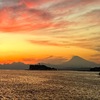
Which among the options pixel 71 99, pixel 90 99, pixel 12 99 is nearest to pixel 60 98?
pixel 71 99

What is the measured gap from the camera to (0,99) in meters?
70.6

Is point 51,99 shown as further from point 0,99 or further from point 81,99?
point 0,99

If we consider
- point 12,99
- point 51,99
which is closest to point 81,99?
point 51,99

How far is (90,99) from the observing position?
7362 centimetres

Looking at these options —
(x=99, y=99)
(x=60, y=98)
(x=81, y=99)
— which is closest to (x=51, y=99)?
(x=60, y=98)

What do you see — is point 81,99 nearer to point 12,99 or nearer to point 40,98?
point 40,98

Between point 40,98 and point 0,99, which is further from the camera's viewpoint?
point 40,98

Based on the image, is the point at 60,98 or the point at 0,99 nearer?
the point at 0,99

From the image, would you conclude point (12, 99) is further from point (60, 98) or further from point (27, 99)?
point (60, 98)

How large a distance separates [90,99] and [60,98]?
30.6ft

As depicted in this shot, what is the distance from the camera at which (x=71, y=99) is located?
73.9 metres

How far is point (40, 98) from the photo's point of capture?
75375 millimetres

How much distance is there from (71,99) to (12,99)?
17850 millimetres

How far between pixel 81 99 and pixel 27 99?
53.7 feet
